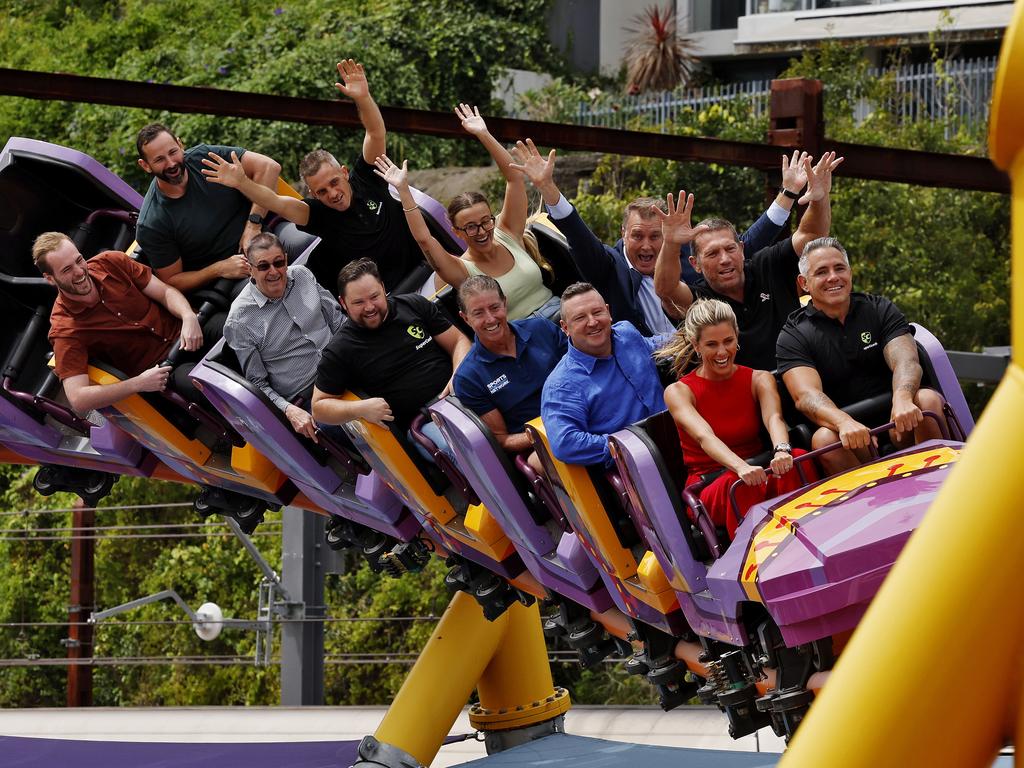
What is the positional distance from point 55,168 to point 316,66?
6536mm

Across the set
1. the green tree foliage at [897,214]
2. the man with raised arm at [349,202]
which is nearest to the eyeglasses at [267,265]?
the man with raised arm at [349,202]

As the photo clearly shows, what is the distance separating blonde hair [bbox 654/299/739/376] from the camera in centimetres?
288

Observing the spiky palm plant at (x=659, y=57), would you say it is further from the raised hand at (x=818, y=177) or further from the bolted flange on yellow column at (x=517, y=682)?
the raised hand at (x=818, y=177)

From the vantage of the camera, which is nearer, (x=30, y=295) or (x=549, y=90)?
(x=30, y=295)

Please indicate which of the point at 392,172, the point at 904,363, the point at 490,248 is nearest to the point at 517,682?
the point at 490,248

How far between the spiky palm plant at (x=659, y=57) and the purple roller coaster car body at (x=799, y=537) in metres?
10.3

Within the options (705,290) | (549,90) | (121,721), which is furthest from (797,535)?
(549,90)

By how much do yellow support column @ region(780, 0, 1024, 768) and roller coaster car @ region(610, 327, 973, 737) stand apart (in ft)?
3.50

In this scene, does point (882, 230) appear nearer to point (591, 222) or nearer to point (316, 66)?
point (591, 222)

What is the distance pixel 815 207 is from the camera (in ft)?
11.3

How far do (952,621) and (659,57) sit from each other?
12.0 meters

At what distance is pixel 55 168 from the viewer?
467 centimetres

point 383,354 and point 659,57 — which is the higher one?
point 659,57

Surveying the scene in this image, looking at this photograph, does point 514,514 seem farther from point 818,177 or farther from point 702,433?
point 818,177
